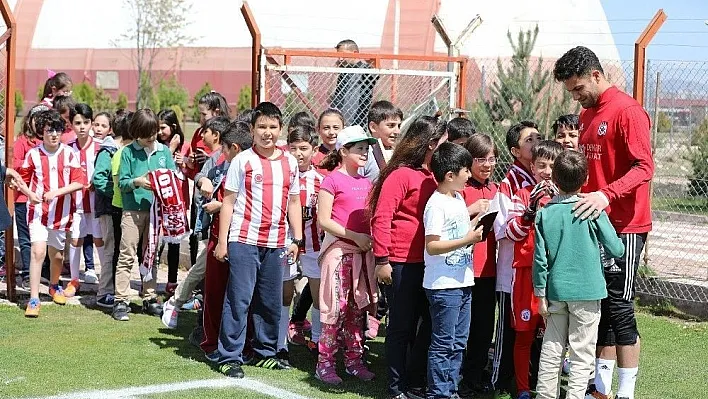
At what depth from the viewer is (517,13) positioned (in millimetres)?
35344

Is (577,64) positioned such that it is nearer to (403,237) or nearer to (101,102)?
(403,237)

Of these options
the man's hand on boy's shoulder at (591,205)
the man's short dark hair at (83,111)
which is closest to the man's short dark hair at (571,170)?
the man's hand on boy's shoulder at (591,205)

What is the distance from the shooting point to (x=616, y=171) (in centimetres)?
560

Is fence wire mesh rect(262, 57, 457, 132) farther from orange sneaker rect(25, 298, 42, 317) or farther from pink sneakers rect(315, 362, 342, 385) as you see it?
pink sneakers rect(315, 362, 342, 385)

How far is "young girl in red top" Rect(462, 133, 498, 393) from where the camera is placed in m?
6.18

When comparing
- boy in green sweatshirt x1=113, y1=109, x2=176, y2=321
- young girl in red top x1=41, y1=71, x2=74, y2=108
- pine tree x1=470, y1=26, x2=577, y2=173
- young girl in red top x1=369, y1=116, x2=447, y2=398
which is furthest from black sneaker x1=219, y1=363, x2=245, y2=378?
pine tree x1=470, y1=26, x2=577, y2=173

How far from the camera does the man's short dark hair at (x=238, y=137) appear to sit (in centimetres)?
718

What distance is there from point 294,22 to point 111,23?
15.1 m

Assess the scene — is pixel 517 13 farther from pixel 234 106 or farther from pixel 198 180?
pixel 198 180

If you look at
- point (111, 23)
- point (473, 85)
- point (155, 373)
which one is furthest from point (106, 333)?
point (111, 23)

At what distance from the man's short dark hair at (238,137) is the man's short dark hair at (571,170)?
263cm

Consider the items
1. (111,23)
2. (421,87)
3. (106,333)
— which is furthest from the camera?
(111,23)

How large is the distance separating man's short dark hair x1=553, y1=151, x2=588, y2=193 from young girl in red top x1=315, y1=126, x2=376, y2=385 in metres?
1.47

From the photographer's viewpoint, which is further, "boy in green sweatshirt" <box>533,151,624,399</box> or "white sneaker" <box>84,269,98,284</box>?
"white sneaker" <box>84,269,98,284</box>
